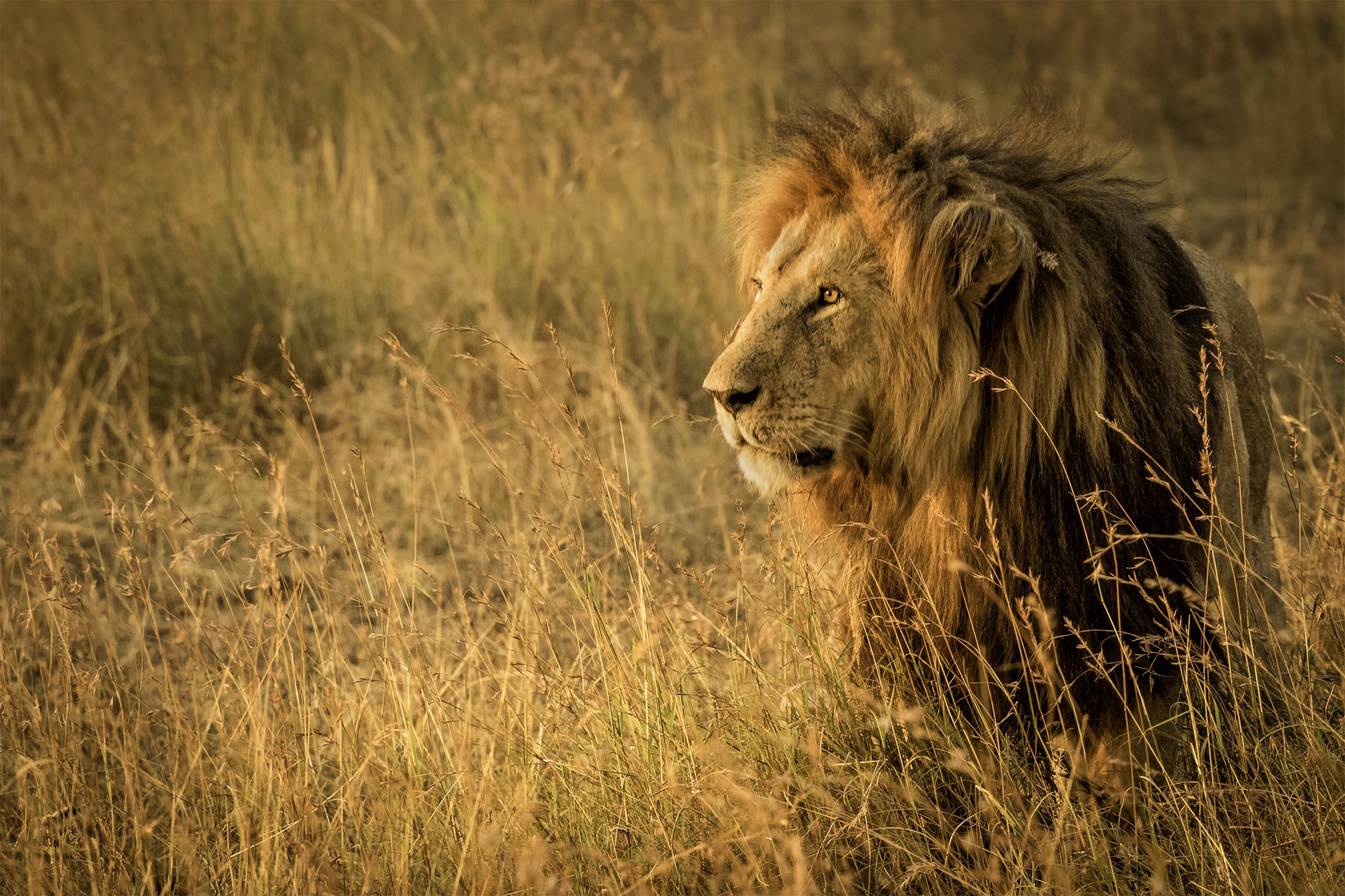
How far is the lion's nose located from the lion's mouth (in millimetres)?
144

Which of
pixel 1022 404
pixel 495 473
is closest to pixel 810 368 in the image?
pixel 1022 404

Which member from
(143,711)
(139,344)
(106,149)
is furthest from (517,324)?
(143,711)

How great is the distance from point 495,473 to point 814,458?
7.32 feet

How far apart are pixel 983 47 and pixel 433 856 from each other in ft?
30.1

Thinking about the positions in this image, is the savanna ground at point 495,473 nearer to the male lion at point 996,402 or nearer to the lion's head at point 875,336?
the male lion at point 996,402

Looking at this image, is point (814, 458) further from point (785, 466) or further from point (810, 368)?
point (810, 368)

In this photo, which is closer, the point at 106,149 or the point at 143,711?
the point at 143,711

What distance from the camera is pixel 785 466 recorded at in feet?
7.36

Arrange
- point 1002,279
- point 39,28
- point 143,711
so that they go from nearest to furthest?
point 1002,279, point 143,711, point 39,28

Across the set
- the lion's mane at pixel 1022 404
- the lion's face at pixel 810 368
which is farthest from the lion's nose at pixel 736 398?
the lion's mane at pixel 1022 404

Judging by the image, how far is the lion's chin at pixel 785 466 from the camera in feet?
7.35

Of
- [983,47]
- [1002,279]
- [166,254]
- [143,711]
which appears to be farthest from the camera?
[983,47]

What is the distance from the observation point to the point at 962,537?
2277mm

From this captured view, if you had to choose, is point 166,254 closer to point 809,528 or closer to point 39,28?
point 39,28
